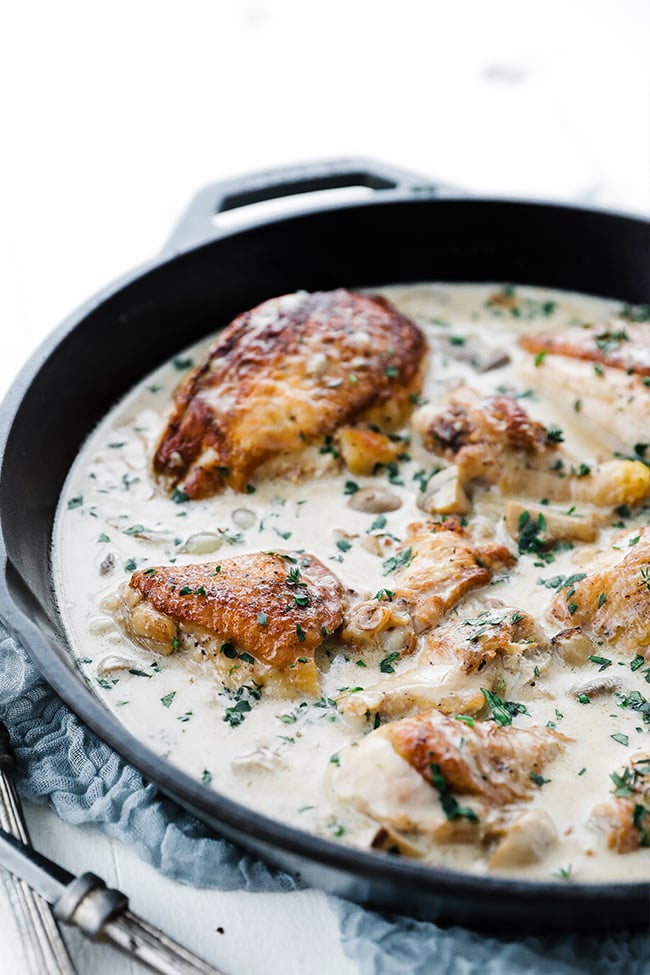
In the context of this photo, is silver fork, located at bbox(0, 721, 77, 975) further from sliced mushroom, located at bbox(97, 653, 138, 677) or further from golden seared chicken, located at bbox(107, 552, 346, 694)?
golden seared chicken, located at bbox(107, 552, 346, 694)

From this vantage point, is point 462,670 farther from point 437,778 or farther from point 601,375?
point 601,375

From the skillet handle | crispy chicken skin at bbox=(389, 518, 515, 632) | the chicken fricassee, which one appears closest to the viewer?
the chicken fricassee

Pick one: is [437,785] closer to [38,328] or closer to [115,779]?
[115,779]

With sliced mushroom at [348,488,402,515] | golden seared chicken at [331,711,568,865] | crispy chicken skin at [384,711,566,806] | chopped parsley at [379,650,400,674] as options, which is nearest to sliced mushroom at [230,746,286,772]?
golden seared chicken at [331,711,568,865]

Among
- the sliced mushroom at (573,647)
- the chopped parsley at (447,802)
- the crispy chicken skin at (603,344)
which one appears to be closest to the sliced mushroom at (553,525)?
the sliced mushroom at (573,647)

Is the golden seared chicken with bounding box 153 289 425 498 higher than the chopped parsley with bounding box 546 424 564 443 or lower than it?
higher

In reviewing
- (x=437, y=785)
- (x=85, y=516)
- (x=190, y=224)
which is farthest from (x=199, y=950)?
(x=190, y=224)

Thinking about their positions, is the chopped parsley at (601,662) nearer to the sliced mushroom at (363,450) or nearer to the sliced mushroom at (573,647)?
the sliced mushroom at (573,647)
